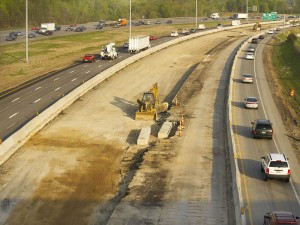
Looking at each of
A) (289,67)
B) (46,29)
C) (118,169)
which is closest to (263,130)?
(118,169)

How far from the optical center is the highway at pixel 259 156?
29.2 metres

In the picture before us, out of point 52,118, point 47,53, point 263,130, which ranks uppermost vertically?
point 47,53

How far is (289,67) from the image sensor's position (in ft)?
286

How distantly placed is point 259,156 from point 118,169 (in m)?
10.1

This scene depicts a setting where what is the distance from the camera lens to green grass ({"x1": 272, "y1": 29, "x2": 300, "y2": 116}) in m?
65.2

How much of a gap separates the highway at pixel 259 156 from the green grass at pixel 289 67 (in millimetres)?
3203

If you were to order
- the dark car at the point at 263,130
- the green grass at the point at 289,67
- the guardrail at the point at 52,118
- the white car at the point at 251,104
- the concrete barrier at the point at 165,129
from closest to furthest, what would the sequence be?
the guardrail at the point at 52,118
the dark car at the point at 263,130
the concrete barrier at the point at 165,129
the white car at the point at 251,104
the green grass at the point at 289,67

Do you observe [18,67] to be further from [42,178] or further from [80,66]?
[42,178]

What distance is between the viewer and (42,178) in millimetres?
34594

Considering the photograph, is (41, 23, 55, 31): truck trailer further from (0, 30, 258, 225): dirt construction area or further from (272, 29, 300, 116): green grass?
(0, 30, 258, 225): dirt construction area

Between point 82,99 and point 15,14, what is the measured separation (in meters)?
123

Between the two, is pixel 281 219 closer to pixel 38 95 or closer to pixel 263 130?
pixel 263 130

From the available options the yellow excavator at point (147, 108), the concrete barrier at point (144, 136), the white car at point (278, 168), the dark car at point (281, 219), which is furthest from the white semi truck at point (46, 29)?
the dark car at point (281, 219)

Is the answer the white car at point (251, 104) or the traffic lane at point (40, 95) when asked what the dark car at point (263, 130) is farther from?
the traffic lane at point (40, 95)
